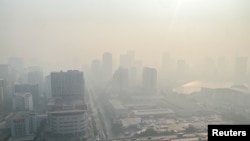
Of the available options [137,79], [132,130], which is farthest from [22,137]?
[137,79]

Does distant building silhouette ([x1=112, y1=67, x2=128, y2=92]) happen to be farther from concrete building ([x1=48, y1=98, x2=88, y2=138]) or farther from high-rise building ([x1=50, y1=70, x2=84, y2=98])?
concrete building ([x1=48, y1=98, x2=88, y2=138])

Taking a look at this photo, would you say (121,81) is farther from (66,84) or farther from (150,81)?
(66,84)

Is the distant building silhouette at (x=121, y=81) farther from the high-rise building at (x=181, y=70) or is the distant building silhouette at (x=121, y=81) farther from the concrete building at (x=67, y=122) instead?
the concrete building at (x=67, y=122)

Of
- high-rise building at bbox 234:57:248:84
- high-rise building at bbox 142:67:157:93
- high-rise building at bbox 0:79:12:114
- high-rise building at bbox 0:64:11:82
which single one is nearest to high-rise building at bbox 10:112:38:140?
high-rise building at bbox 0:79:12:114

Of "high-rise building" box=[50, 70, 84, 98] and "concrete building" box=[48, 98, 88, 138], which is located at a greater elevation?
"high-rise building" box=[50, 70, 84, 98]

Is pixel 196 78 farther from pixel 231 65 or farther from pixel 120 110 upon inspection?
pixel 120 110
